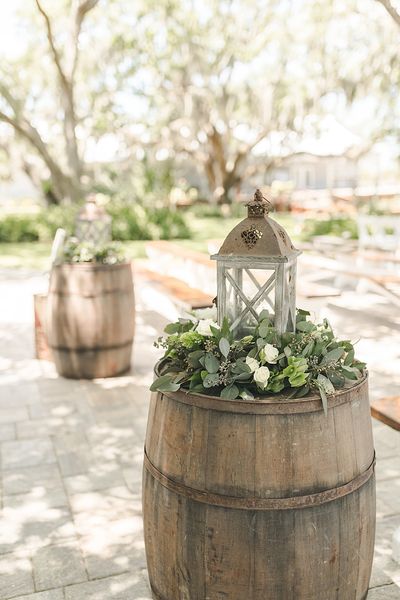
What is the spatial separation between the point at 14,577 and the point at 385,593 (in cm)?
202

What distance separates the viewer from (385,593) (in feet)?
10.8

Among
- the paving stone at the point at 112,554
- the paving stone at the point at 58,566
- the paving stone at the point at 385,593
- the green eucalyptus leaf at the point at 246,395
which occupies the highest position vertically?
the green eucalyptus leaf at the point at 246,395

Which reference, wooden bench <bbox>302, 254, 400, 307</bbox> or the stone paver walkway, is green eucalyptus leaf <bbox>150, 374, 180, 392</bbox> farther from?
wooden bench <bbox>302, 254, 400, 307</bbox>

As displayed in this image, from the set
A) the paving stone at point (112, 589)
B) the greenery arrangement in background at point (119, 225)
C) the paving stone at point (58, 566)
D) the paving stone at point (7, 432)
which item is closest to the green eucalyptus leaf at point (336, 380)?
the paving stone at point (112, 589)

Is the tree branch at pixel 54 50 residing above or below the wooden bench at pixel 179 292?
above

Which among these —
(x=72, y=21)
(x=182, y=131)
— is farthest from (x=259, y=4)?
(x=72, y=21)

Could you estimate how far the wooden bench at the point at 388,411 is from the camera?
3342mm

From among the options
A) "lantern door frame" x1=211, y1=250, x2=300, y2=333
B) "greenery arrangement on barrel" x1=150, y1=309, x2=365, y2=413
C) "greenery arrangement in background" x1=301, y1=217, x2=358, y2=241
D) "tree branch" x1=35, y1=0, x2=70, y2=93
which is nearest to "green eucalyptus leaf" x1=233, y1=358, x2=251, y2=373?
"greenery arrangement on barrel" x1=150, y1=309, x2=365, y2=413

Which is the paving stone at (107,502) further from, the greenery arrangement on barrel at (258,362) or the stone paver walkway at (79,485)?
the greenery arrangement on barrel at (258,362)

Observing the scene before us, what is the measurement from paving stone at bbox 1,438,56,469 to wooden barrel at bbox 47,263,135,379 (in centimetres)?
154

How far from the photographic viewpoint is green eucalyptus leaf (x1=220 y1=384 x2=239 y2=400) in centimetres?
244

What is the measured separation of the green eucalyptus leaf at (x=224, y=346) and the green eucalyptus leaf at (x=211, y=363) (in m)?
0.05

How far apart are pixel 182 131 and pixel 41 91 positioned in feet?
26.3

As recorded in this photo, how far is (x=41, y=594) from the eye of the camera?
3.31 metres
